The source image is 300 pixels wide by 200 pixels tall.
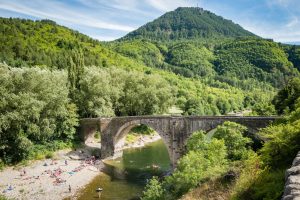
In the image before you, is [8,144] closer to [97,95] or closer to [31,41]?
[97,95]

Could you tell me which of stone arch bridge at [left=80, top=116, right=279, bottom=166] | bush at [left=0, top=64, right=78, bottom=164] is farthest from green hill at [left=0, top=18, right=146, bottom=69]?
bush at [left=0, top=64, right=78, bottom=164]

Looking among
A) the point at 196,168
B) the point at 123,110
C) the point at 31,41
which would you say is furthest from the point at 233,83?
the point at 196,168

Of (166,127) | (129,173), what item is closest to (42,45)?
(129,173)

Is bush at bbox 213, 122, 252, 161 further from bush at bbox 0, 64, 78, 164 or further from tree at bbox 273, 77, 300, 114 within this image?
bush at bbox 0, 64, 78, 164

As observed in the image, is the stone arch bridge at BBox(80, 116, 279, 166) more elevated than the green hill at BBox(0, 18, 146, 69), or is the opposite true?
the green hill at BBox(0, 18, 146, 69)

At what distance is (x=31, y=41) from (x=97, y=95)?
61.4 m

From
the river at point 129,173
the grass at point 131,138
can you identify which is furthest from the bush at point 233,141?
the grass at point 131,138

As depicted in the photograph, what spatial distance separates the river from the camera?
40.6 m

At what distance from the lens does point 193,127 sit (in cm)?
4516

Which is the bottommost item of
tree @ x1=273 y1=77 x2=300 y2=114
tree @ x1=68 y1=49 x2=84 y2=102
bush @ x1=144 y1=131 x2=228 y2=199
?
bush @ x1=144 y1=131 x2=228 y2=199

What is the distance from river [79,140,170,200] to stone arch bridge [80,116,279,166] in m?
3.30

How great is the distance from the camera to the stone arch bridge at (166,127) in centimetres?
4109

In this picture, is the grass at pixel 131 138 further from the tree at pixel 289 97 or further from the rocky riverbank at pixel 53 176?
the tree at pixel 289 97

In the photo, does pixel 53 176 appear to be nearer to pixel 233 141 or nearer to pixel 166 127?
Answer: pixel 166 127
